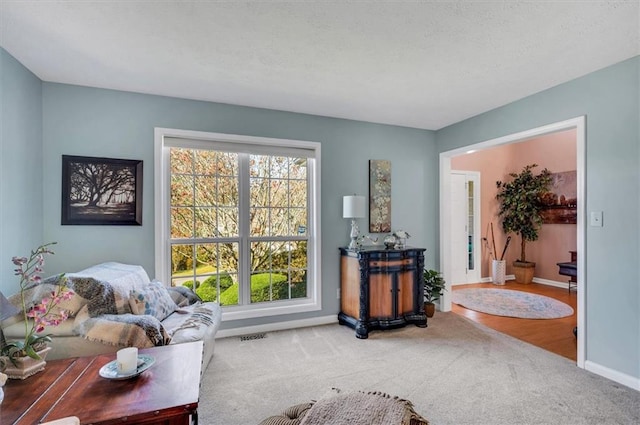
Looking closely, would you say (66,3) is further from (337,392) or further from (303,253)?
(303,253)

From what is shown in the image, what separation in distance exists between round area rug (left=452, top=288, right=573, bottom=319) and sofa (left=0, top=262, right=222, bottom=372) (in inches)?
150

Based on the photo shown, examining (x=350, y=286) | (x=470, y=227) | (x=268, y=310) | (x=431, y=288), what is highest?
(x=470, y=227)

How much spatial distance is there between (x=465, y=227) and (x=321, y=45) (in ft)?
16.2

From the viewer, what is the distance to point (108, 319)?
1862mm

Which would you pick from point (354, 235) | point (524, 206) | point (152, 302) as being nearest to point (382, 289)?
point (354, 235)

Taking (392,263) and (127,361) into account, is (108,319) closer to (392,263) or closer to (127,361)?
(127,361)

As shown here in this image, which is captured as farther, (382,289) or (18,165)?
(382,289)

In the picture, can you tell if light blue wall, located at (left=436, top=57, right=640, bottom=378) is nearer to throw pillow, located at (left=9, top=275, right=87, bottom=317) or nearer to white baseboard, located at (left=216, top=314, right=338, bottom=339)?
white baseboard, located at (left=216, top=314, right=338, bottom=339)

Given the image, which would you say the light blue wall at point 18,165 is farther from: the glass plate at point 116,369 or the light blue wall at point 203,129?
the glass plate at point 116,369

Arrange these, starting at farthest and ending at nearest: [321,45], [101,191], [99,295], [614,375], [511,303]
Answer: [511,303] → [101,191] → [614,375] → [321,45] → [99,295]

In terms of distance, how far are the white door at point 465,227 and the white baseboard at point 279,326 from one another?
124 inches

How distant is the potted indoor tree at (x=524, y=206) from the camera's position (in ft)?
19.2

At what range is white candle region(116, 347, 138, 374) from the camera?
4.42ft

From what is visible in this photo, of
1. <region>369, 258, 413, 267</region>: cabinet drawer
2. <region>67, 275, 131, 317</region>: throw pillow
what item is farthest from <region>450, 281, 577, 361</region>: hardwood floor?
<region>67, 275, 131, 317</region>: throw pillow
